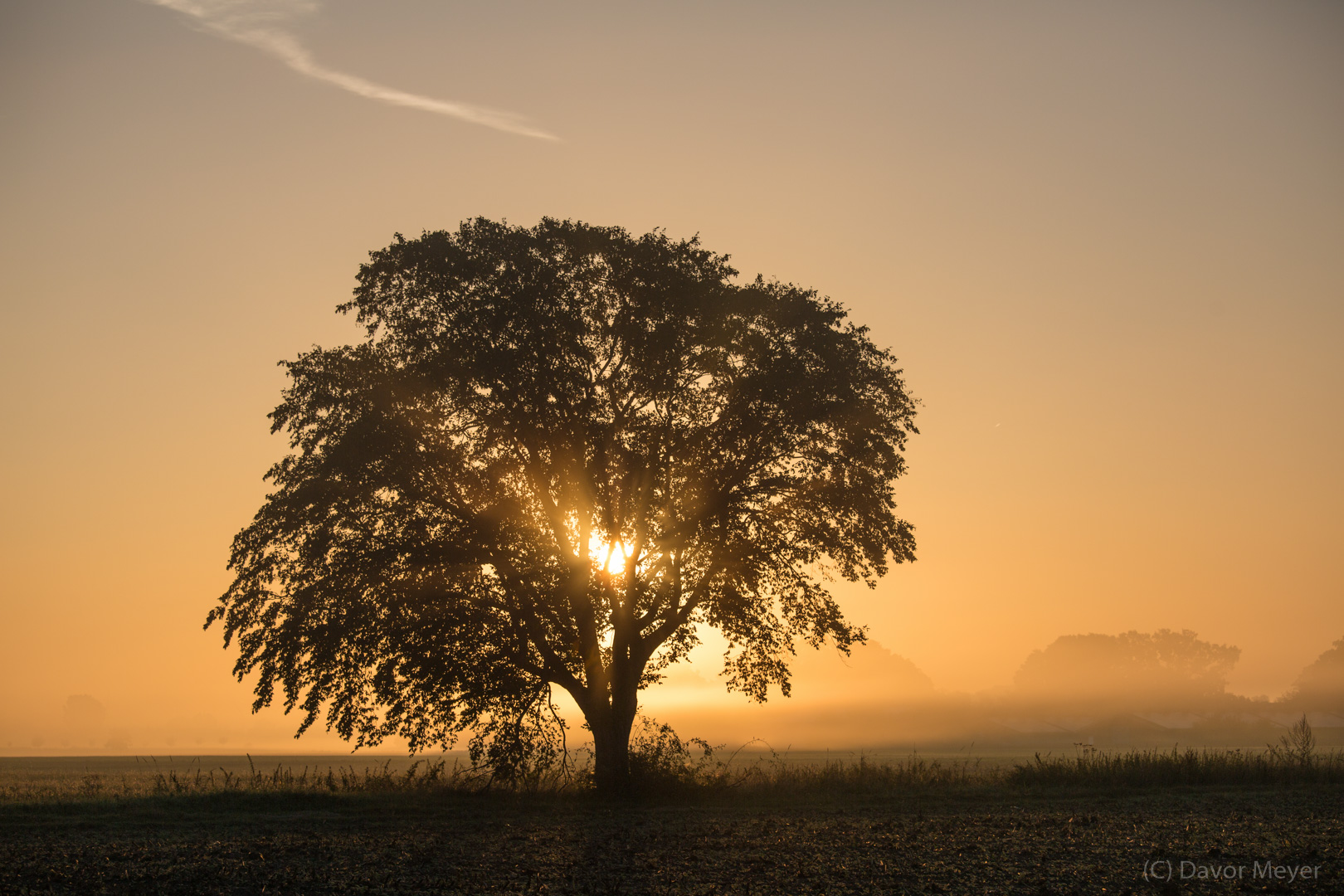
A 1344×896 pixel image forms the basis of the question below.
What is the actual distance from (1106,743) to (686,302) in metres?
94.2

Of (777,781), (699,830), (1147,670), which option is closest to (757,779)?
(777,781)

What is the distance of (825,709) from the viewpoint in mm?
143250

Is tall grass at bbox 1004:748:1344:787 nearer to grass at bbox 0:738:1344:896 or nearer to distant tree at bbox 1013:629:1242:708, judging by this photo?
grass at bbox 0:738:1344:896

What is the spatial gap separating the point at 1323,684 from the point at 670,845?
531ft

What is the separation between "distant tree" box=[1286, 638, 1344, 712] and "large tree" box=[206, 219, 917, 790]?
13952 centimetres

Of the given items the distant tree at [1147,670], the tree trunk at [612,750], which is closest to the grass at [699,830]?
the tree trunk at [612,750]

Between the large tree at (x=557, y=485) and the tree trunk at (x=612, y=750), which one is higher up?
the large tree at (x=557, y=485)

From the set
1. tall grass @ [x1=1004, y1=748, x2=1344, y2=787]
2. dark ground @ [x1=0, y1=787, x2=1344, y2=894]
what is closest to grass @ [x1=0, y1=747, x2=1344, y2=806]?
tall grass @ [x1=1004, y1=748, x2=1344, y2=787]

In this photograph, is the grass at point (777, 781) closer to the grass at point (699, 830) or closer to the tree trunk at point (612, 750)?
the grass at point (699, 830)

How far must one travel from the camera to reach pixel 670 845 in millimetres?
13617

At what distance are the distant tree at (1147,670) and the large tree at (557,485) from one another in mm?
129000

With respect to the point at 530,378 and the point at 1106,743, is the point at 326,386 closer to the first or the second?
the point at 530,378

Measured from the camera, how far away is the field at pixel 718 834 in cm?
1067

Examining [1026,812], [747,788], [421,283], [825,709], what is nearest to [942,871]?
[1026,812]
